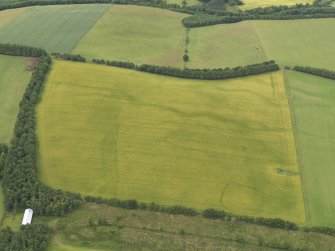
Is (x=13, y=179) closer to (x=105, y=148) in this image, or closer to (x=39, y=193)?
(x=39, y=193)

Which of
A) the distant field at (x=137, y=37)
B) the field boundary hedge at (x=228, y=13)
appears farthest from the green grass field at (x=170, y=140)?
the field boundary hedge at (x=228, y=13)

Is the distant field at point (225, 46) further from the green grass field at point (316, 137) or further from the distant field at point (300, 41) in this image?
the green grass field at point (316, 137)

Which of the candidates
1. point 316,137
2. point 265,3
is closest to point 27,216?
point 316,137

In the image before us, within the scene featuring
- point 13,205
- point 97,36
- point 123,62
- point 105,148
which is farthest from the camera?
point 97,36

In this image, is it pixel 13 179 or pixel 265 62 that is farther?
pixel 265 62

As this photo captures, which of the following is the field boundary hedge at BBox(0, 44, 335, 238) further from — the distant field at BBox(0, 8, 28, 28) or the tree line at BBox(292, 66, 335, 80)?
the distant field at BBox(0, 8, 28, 28)

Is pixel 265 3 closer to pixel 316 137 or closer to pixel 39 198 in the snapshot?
pixel 316 137

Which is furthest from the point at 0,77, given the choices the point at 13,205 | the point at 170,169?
the point at 170,169

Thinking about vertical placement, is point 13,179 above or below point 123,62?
below
